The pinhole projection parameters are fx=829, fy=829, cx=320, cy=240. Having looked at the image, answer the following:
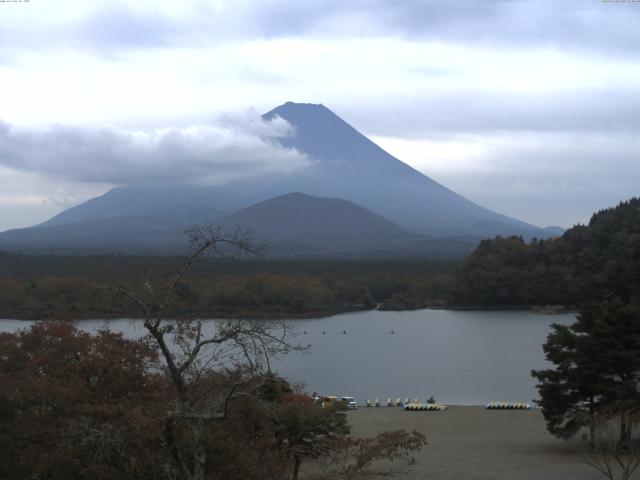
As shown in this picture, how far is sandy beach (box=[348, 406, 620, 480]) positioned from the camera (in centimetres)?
918

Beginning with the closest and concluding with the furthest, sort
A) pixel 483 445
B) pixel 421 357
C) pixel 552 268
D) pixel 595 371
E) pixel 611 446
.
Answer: pixel 611 446, pixel 595 371, pixel 483 445, pixel 421 357, pixel 552 268

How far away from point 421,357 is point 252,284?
1429 cm

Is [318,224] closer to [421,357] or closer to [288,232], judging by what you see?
[288,232]

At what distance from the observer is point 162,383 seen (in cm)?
608

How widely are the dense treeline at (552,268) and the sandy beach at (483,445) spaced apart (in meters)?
24.5

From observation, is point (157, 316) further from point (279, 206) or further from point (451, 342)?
point (279, 206)

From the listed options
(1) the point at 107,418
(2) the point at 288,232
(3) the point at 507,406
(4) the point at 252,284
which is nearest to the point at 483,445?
(3) the point at 507,406

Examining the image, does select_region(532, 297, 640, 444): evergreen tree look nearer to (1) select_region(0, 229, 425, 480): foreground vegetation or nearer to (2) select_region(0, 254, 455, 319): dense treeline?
(1) select_region(0, 229, 425, 480): foreground vegetation

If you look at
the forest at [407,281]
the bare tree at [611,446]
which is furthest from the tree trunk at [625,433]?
the forest at [407,281]

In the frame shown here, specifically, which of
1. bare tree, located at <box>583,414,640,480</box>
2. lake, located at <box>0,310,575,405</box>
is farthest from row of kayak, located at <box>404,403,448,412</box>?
bare tree, located at <box>583,414,640,480</box>

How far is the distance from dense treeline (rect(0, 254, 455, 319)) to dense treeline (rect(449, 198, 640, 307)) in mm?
2199

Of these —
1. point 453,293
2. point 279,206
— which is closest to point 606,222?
point 453,293

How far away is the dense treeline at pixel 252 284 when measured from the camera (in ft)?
110

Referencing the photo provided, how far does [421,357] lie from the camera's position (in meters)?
22.8
